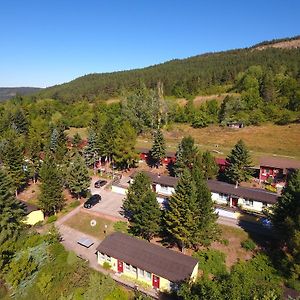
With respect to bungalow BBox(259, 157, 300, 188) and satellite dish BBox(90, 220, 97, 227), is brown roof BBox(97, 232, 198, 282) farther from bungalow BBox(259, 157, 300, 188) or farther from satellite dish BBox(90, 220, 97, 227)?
bungalow BBox(259, 157, 300, 188)

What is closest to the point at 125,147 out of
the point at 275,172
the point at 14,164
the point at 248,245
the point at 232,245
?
the point at 14,164

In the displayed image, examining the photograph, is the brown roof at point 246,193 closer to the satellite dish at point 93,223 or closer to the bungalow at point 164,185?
the bungalow at point 164,185

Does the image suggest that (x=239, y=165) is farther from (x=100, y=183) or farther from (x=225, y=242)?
(x=100, y=183)

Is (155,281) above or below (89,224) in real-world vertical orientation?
below

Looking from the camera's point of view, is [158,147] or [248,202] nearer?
[248,202]

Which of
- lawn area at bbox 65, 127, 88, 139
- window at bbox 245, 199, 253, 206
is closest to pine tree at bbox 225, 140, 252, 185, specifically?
window at bbox 245, 199, 253, 206

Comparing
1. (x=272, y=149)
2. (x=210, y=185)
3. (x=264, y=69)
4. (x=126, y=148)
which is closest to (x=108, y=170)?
(x=126, y=148)
